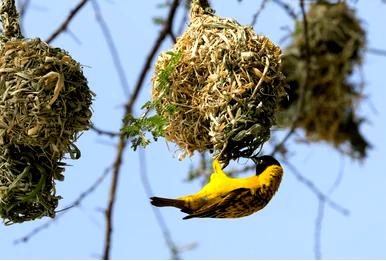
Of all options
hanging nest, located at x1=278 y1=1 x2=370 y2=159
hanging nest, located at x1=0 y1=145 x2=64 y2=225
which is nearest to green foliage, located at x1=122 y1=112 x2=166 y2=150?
hanging nest, located at x1=0 y1=145 x2=64 y2=225

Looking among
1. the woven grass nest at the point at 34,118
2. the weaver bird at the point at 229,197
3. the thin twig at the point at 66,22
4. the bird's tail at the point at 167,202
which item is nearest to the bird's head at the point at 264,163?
the weaver bird at the point at 229,197

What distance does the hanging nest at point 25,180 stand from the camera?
10.1 feet

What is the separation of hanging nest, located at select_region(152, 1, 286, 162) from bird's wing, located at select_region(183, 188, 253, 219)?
0.14 metres

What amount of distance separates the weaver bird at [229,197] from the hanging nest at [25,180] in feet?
1.54

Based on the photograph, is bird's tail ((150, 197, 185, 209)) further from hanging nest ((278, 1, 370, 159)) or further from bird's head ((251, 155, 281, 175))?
hanging nest ((278, 1, 370, 159))

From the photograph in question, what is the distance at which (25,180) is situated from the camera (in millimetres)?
3092

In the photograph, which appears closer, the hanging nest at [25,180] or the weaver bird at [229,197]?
the weaver bird at [229,197]

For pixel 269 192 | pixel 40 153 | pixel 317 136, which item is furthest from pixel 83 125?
pixel 317 136

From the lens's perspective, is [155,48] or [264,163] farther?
[155,48]

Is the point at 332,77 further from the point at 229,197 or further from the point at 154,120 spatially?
the point at 229,197

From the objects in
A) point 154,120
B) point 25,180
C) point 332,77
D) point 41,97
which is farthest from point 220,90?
point 332,77

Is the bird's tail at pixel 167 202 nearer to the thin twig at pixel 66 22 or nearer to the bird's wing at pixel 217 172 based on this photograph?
the bird's wing at pixel 217 172

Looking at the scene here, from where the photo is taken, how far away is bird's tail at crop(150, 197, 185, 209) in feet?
9.36

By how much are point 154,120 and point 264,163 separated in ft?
Result: 1.32
